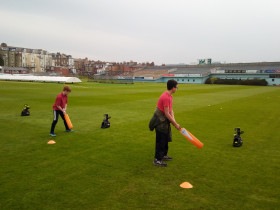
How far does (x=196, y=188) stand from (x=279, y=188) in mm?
1923

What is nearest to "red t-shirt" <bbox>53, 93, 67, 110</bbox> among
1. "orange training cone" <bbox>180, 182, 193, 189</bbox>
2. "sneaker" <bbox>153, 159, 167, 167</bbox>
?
"sneaker" <bbox>153, 159, 167, 167</bbox>

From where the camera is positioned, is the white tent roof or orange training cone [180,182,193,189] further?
the white tent roof

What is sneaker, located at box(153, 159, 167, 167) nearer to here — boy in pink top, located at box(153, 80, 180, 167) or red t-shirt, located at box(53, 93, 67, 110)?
boy in pink top, located at box(153, 80, 180, 167)

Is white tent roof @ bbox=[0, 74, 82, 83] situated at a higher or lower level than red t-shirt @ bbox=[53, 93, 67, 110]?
higher

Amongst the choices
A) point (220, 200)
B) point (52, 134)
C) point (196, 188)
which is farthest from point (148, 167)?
point (52, 134)

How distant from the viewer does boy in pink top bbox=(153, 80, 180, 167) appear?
6.51 m

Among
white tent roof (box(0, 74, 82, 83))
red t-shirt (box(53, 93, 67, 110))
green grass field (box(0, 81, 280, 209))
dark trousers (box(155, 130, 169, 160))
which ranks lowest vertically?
green grass field (box(0, 81, 280, 209))

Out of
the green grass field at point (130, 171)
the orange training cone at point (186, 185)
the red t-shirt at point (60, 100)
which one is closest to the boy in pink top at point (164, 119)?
the green grass field at point (130, 171)

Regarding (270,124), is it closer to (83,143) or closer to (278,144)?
(278,144)

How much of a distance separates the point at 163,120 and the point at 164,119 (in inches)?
1.6

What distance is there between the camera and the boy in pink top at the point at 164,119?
651 cm

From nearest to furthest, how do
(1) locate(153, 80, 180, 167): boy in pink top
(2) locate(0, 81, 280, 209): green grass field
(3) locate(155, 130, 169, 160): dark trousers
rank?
1. (2) locate(0, 81, 280, 209): green grass field
2. (1) locate(153, 80, 180, 167): boy in pink top
3. (3) locate(155, 130, 169, 160): dark trousers

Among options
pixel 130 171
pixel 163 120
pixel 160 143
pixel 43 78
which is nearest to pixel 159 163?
pixel 160 143

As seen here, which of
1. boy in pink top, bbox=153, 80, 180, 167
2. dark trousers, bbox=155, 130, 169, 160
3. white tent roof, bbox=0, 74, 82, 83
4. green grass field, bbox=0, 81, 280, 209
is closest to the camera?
green grass field, bbox=0, 81, 280, 209
